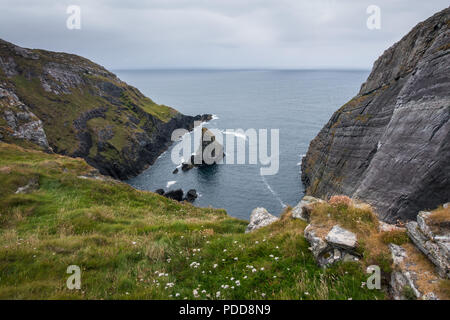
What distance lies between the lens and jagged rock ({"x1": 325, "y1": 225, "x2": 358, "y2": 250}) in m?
9.20

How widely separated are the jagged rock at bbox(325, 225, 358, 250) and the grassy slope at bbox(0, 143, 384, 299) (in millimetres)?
828

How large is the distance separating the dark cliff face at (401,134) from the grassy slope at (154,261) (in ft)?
71.2

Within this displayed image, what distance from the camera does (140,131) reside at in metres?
120

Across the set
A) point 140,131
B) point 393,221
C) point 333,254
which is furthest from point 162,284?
point 140,131

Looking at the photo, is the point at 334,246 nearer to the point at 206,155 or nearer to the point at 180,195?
the point at 180,195

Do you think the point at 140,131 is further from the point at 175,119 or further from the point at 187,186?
the point at 187,186

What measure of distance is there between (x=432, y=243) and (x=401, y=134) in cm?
3233

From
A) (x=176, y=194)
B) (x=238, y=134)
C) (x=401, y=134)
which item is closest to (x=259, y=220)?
(x=401, y=134)

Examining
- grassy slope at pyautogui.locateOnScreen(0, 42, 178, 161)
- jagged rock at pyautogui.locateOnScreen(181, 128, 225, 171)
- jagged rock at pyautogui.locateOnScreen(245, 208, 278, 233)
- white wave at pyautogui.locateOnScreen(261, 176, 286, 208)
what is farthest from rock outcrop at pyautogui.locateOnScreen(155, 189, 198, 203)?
jagged rock at pyautogui.locateOnScreen(245, 208, 278, 233)

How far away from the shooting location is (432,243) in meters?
7.95

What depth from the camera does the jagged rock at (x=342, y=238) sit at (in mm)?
9195

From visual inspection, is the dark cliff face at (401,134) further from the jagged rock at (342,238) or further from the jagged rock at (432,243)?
the jagged rock at (342,238)

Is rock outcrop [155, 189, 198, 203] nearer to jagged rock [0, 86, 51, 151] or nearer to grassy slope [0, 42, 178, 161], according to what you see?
jagged rock [0, 86, 51, 151]

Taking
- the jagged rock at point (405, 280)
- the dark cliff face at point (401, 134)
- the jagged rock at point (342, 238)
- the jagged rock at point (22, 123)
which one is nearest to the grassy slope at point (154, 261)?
the jagged rock at point (405, 280)
